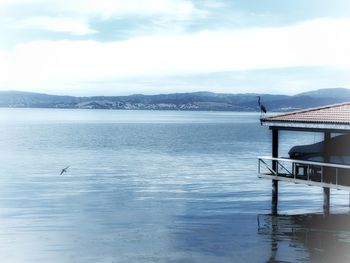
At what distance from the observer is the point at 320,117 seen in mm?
27906

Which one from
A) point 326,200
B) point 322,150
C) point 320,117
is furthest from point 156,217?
point 320,117

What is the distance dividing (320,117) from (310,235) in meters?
5.82

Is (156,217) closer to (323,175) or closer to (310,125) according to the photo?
(323,175)

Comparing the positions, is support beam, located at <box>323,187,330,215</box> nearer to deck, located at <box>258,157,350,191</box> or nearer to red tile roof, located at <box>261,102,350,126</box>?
deck, located at <box>258,157,350,191</box>

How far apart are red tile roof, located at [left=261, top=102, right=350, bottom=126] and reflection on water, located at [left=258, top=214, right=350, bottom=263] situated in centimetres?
547

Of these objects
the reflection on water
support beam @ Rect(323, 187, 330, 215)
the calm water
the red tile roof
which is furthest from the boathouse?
support beam @ Rect(323, 187, 330, 215)

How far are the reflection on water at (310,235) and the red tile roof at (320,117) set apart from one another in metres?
5.47

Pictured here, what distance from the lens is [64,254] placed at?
23.7 metres

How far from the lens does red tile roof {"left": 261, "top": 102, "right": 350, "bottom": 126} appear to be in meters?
26.7

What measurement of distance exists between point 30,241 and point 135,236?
492cm

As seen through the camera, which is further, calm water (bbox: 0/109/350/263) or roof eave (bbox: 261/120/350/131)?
roof eave (bbox: 261/120/350/131)

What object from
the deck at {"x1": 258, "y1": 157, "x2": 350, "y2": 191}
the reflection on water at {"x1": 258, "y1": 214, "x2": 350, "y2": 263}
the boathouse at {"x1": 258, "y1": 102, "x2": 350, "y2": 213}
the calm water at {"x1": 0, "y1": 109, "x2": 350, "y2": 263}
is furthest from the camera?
the boathouse at {"x1": 258, "y1": 102, "x2": 350, "y2": 213}

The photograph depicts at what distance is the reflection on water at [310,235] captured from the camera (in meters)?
23.5

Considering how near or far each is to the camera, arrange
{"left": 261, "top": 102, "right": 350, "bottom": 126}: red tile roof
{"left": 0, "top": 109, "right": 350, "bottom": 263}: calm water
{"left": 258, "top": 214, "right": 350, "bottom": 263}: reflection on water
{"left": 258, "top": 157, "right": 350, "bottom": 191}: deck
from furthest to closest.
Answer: {"left": 261, "top": 102, "right": 350, "bottom": 126}: red tile roof → {"left": 258, "top": 157, "right": 350, "bottom": 191}: deck → {"left": 0, "top": 109, "right": 350, "bottom": 263}: calm water → {"left": 258, "top": 214, "right": 350, "bottom": 263}: reflection on water
